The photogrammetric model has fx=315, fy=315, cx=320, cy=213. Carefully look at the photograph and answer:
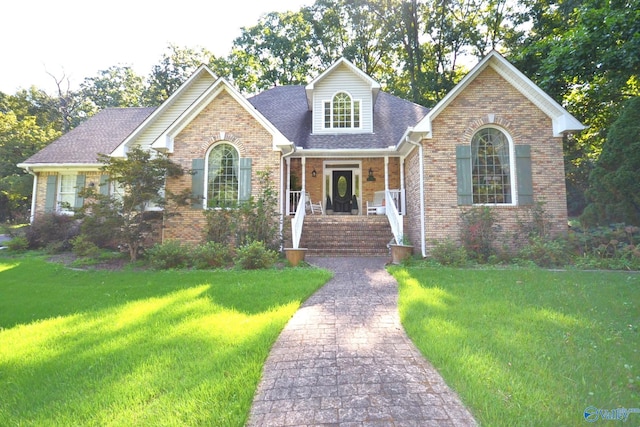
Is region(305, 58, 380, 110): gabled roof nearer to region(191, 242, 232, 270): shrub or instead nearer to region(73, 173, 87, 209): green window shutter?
region(191, 242, 232, 270): shrub

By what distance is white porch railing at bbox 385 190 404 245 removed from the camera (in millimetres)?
9141

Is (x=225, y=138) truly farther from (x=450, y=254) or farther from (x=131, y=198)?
(x=450, y=254)

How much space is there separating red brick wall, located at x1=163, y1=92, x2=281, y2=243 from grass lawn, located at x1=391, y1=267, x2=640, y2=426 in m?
6.10

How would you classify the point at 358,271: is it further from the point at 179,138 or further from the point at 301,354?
the point at 179,138

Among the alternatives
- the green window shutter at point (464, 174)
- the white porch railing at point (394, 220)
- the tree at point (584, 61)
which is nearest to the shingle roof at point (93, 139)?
the white porch railing at point (394, 220)

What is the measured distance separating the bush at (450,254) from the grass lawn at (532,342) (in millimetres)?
1833

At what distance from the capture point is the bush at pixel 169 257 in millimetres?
8141

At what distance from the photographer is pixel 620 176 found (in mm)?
9445

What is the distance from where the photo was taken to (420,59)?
866 inches

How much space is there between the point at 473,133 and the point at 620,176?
15.2 ft

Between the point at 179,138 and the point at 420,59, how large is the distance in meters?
18.5

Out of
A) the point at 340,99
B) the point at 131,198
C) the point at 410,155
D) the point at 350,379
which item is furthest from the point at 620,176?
the point at 131,198

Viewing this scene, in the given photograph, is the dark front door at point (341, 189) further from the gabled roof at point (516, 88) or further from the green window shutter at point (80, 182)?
the green window shutter at point (80, 182)

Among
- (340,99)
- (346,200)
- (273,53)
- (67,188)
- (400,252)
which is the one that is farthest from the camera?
(273,53)
